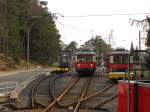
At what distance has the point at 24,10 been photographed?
117250 millimetres

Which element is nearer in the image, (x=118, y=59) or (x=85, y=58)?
(x=118, y=59)

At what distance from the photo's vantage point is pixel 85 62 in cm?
5775

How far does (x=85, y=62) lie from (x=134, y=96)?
49.0m

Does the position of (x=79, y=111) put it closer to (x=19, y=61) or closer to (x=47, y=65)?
(x=19, y=61)

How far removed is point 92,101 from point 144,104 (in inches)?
715

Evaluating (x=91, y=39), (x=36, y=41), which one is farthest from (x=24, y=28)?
(x=91, y=39)

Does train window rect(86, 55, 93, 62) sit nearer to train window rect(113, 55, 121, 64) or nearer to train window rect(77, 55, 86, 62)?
train window rect(77, 55, 86, 62)

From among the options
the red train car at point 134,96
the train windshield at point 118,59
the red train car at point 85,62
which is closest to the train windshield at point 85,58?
the red train car at point 85,62

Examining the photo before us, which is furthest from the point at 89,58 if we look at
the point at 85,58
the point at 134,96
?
the point at 134,96

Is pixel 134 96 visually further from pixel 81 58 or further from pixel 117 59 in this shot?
pixel 81 58

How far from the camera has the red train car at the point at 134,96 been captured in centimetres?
806

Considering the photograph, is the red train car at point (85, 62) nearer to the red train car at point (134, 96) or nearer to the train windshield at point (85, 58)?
the train windshield at point (85, 58)

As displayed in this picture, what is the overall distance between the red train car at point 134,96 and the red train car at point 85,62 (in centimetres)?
4701

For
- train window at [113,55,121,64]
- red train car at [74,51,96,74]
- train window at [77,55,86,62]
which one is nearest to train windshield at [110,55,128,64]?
train window at [113,55,121,64]
